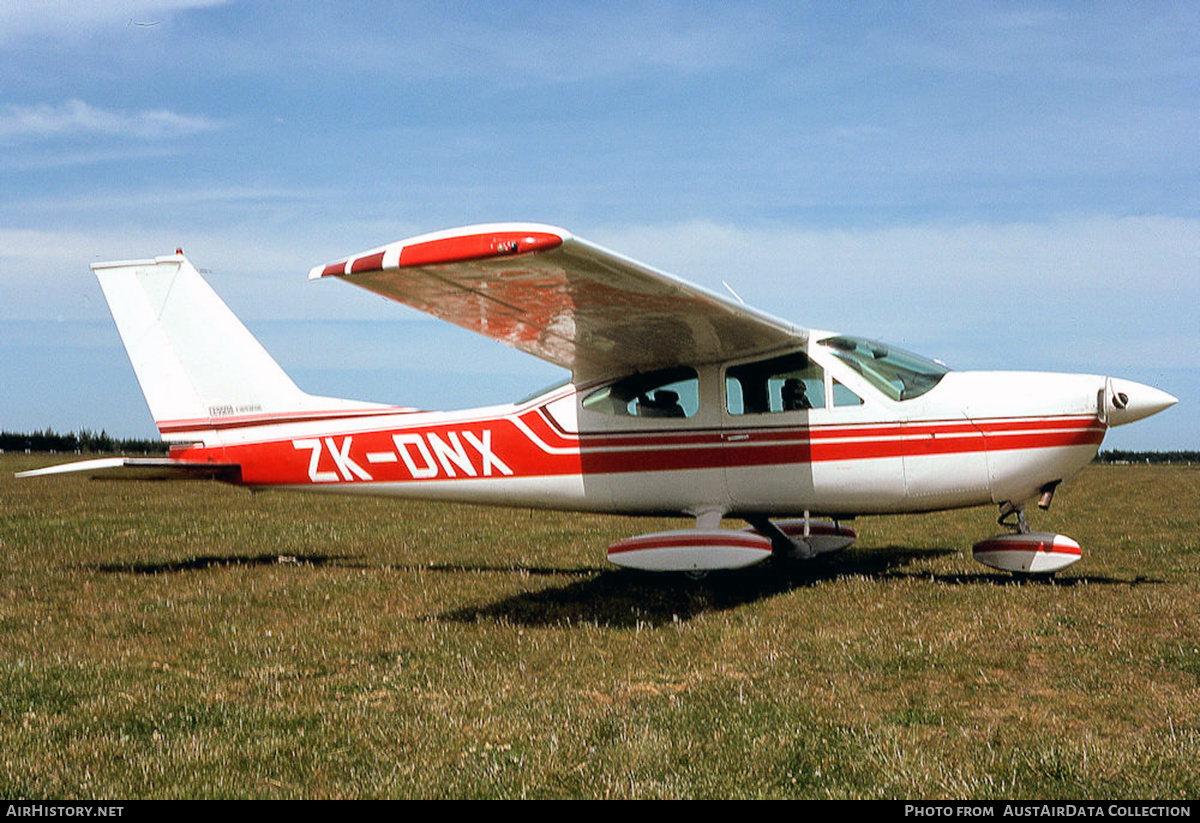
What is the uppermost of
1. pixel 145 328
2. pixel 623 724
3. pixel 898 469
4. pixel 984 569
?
pixel 145 328

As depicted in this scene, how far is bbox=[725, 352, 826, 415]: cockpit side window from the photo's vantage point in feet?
28.0

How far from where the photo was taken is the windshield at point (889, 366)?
838cm

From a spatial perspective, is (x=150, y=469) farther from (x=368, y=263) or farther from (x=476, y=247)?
(x=476, y=247)

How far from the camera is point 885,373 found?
846 cm

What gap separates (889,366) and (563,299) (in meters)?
3.17

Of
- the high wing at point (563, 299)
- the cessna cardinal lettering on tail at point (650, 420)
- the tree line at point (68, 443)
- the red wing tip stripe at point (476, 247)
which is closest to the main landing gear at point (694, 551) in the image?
the cessna cardinal lettering on tail at point (650, 420)

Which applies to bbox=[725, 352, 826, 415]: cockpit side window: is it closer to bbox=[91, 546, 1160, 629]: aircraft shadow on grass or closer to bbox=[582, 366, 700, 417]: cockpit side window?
bbox=[582, 366, 700, 417]: cockpit side window

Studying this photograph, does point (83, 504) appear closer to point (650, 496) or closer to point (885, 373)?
point (650, 496)

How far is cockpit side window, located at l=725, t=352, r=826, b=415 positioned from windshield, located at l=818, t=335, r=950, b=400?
31 cm

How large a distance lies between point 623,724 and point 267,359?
23.9 ft

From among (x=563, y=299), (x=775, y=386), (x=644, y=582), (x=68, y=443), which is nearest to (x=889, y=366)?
(x=775, y=386)

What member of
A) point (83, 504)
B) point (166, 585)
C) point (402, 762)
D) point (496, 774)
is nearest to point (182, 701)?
A: point (402, 762)

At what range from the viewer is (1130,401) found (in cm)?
783

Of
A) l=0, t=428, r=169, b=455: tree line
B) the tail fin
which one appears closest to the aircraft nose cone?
the tail fin
